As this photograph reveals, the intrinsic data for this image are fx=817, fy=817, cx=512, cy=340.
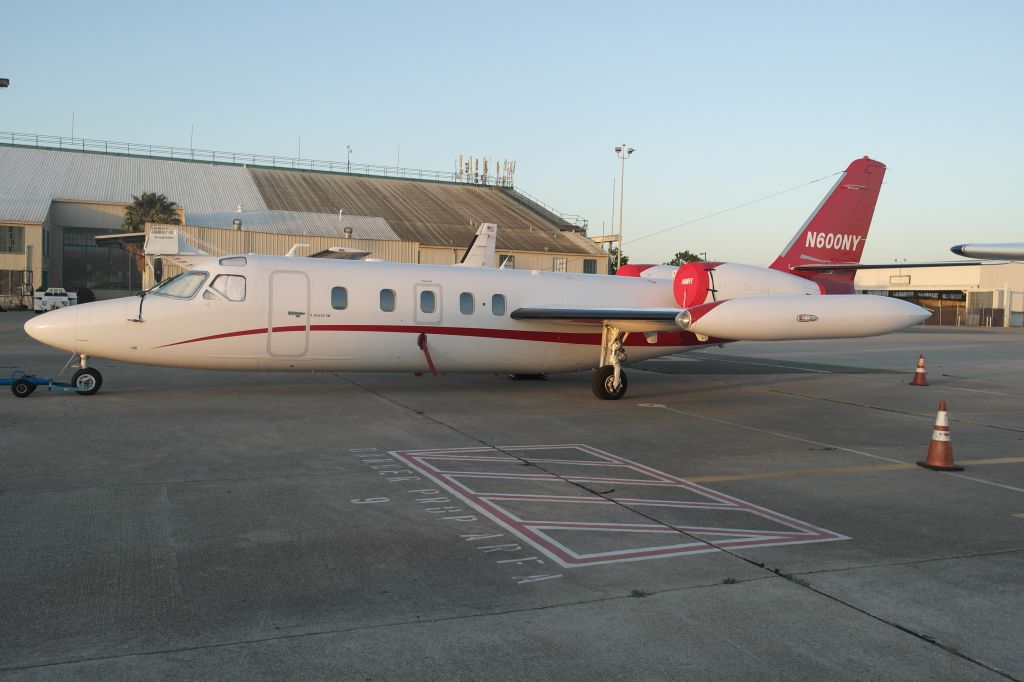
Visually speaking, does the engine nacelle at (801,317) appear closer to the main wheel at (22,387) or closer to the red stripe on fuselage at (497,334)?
the red stripe on fuselage at (497,334)

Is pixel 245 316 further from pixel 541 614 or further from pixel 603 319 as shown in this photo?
pixel 541 614

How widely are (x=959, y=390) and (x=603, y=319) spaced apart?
418 inches

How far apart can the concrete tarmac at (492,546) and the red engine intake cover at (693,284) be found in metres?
4.39

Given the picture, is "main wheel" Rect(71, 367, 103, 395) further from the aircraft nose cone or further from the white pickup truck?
the white pickup truck

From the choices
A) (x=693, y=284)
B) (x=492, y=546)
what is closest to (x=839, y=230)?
(x=693, y=284)

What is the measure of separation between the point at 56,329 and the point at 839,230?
16677 millimetres

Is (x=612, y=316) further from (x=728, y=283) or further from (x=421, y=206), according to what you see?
(x=421, y=206)

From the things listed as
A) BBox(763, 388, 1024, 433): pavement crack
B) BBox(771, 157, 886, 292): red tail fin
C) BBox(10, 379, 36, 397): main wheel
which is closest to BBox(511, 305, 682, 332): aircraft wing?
BBox(763, 388, 1024, 433): pavement crack

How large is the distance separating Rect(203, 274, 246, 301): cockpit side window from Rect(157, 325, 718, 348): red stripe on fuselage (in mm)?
653

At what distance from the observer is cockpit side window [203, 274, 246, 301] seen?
1458 centimetres

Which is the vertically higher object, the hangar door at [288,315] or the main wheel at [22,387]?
the hangar door at [288,315]

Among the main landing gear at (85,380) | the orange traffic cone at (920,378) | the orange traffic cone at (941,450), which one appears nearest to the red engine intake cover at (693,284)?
the orange traffic cone at (941,450)

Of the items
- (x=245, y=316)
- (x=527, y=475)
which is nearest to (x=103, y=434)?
(x=245, y=316)

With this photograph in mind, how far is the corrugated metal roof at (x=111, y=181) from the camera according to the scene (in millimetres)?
59250
